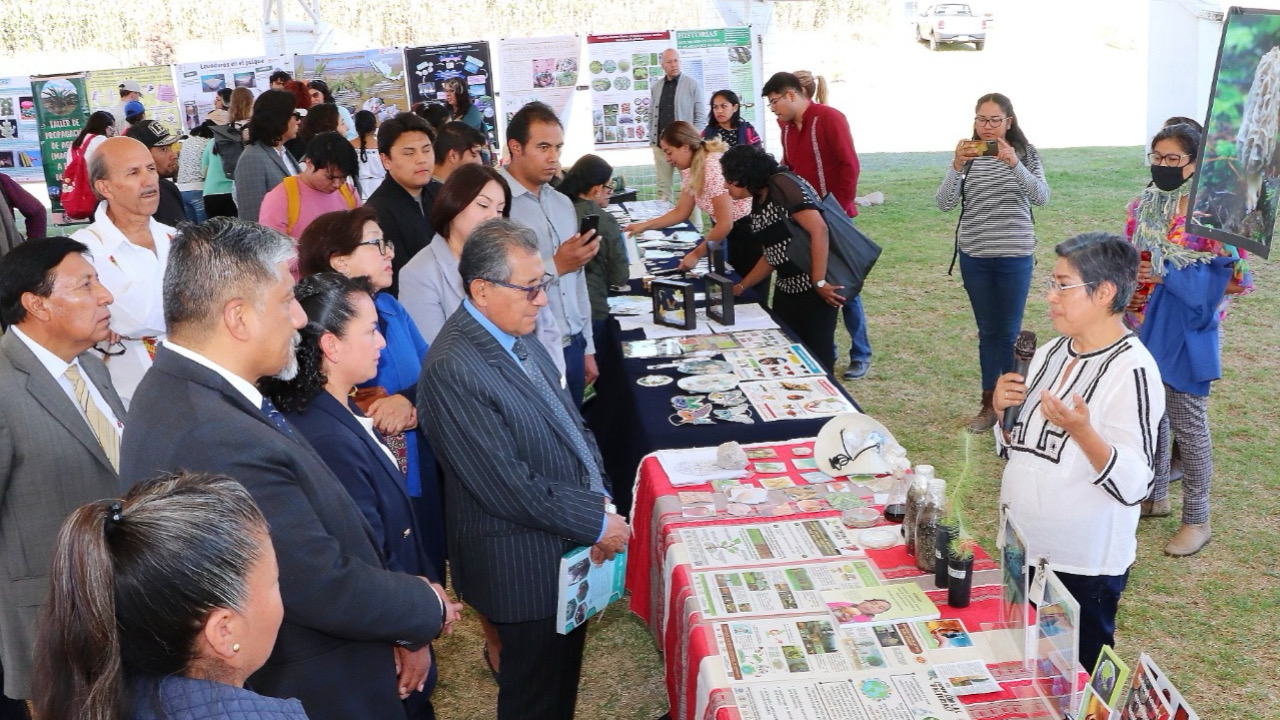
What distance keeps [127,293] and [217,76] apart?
385 inches

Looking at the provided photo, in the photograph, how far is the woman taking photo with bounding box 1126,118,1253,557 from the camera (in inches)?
144

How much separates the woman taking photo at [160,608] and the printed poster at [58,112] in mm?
12080

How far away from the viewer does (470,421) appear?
2328 mm

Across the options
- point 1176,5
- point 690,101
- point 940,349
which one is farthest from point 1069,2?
point 940,349

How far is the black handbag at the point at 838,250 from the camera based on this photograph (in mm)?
4426

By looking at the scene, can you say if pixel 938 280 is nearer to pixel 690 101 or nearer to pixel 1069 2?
pixel 690 101

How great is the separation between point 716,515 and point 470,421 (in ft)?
2.45

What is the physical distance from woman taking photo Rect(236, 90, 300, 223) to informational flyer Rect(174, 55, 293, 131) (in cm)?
744

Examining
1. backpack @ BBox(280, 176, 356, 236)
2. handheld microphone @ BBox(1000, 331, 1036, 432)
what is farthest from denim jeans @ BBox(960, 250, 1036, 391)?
backpack @ BBox(280, 176, 356, 236)

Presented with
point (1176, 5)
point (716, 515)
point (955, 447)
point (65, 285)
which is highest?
point (1176, 5)

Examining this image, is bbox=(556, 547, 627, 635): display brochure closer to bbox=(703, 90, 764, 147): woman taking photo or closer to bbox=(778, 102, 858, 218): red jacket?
bbox=(778, 102, 858, 218): red jacket

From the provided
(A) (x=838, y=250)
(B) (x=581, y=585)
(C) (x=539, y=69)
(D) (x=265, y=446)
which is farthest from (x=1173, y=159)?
(C) (x=539, y=69)

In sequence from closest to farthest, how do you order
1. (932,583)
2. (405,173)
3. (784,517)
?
(932,583) → (784,517) → (405,173)

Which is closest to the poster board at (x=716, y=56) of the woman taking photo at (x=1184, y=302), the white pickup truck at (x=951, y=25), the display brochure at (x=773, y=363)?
the display brochure at (x=773, y=363)
